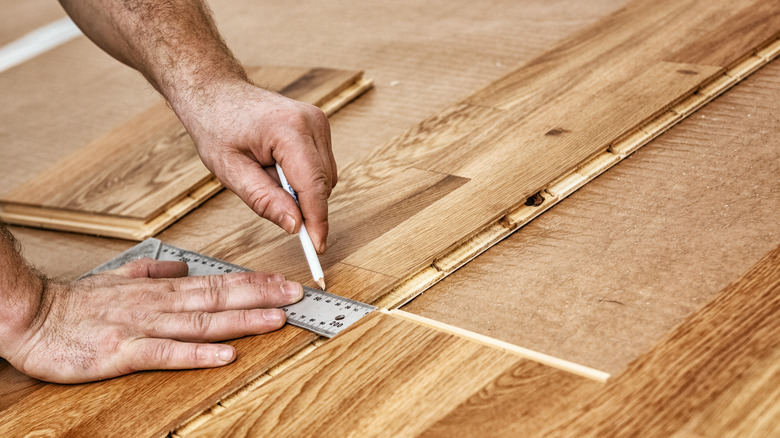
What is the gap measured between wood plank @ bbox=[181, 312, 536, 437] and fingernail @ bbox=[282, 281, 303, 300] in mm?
126

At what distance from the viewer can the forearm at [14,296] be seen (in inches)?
47.4

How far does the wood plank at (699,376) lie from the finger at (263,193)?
54 centimetres

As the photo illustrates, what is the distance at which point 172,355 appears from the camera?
45.0 inches

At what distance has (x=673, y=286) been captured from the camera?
3.54 feet

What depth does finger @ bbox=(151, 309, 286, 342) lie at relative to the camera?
1179 millimetres

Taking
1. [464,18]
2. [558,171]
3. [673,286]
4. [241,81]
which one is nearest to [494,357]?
[673,286]

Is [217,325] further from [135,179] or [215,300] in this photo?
[135,179]

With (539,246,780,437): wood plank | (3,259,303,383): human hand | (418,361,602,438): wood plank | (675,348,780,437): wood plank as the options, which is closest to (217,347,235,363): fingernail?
(3,259,303,383): human hand

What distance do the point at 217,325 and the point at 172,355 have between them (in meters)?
0.08

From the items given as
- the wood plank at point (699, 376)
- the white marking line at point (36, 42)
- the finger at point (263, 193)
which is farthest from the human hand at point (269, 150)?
the white marking line at point (36, 42)

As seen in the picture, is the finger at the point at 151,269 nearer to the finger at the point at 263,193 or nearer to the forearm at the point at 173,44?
the finger at the point at 263,193

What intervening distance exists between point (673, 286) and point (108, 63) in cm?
230

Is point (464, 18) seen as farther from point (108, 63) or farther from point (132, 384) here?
point (132, 384)

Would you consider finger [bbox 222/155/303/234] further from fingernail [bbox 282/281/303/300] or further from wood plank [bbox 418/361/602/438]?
wood plank [bbox 418/361/602/438]
